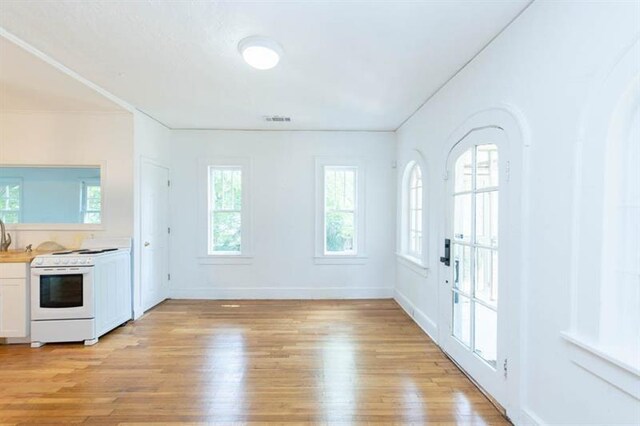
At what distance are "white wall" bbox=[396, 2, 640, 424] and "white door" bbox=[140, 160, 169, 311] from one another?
4304 mm

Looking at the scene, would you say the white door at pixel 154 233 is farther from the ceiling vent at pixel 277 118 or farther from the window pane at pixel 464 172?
the window pane at pixel 464 172

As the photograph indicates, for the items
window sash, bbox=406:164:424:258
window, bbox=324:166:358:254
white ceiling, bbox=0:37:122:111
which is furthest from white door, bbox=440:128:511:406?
white ceiling, bbox=0:37:122:111

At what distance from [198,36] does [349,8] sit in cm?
117

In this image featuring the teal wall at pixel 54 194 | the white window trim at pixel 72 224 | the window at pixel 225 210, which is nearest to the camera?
the white window trim at pixel 72 224

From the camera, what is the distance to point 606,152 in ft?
4.96

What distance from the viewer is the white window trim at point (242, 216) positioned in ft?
17.0

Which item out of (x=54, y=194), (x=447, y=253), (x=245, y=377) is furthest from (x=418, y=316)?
(x=54, y=194)

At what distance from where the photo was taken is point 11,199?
547 cm

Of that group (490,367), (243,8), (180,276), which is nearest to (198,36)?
(243,8)

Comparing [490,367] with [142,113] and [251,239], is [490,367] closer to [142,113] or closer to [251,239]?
[251,239]

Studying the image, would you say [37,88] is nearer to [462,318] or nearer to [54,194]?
[54,194]

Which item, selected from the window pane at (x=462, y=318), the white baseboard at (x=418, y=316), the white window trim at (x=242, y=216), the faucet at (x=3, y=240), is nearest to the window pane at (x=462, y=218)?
the window pane at (x=462, y=318)

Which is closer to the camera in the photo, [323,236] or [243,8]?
[243,8]

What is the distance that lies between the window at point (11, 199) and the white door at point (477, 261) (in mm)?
6556
